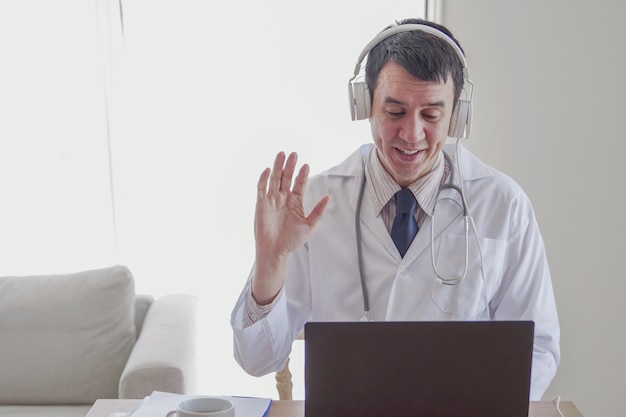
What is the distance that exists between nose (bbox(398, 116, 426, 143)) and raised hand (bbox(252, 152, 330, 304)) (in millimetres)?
232

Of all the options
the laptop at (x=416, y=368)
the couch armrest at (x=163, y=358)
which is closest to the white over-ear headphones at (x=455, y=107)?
the laptop at (x=416, y=368)

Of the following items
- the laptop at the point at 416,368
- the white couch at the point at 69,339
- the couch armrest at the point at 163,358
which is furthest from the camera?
the white couch at the point at 69,339

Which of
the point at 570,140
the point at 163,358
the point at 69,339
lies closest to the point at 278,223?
the point at 163,358

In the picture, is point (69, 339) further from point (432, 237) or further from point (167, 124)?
point (432, 237)

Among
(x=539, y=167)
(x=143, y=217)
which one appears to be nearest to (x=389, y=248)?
(x=539, y=167)

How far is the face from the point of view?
5.25ft

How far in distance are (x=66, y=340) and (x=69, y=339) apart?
10 millimetres

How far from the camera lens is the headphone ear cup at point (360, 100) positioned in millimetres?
1665

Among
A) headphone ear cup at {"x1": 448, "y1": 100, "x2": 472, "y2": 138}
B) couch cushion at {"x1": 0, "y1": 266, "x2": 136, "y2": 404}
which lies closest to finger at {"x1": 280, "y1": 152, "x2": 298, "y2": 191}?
headphone ear cup at {"x1": 448, "y1": 100, "x2": 472, "y2": 138}

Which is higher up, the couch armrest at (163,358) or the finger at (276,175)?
the finger at (276,175)

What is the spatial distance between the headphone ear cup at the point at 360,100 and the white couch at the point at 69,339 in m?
1.14

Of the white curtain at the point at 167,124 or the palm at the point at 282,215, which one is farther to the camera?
the white curtain at the point at 167,124

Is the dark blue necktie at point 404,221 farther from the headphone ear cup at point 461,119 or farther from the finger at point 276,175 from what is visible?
the finger at point 276,175

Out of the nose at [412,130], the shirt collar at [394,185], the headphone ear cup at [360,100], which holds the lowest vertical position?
the shirt collar at [394,185]
